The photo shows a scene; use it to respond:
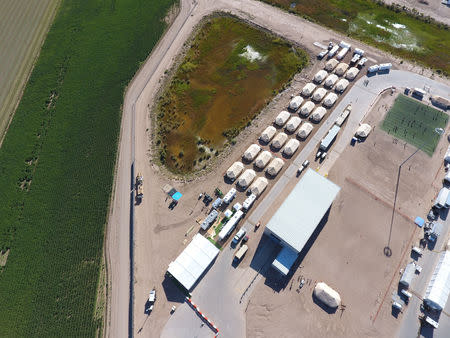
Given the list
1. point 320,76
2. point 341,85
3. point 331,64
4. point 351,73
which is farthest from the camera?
point 331,64

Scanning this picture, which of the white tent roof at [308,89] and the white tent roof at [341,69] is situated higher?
the white tent roof at [341,69]

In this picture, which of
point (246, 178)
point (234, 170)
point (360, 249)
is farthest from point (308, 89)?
point (360, 249)

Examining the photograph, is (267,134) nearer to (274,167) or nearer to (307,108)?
(274,167)

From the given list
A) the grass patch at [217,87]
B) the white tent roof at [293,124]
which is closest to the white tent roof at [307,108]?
the white tent roof at [293,124]

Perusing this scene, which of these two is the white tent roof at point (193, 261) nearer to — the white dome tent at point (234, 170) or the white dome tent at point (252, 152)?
the white dome tent at point (234, 170)

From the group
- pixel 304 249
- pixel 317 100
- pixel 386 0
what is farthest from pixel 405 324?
pixel 386 0

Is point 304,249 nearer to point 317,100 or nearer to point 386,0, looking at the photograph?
point 317,100

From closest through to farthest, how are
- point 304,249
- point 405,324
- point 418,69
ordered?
point 405,324 → point 304,249 → point 418,69
